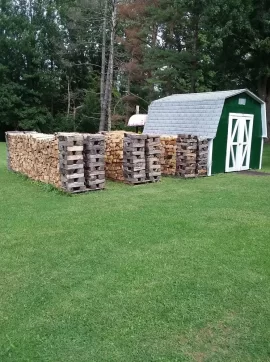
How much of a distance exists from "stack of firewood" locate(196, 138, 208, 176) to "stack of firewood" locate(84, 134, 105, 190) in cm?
348

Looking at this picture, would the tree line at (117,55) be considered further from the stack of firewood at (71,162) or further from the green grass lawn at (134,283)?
the green grass lawn at (134,283)

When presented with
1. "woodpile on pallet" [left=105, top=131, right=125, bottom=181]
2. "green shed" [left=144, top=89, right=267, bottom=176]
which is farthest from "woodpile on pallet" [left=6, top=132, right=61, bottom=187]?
"green shed" [left=144, top=89, right=267, bottom=176]

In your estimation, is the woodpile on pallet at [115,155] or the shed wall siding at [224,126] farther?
the shed wall siding at [224,126]

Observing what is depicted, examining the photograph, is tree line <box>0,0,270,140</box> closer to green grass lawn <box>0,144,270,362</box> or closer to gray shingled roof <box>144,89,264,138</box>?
gray shingled roof <box>144,89,264,138</box>

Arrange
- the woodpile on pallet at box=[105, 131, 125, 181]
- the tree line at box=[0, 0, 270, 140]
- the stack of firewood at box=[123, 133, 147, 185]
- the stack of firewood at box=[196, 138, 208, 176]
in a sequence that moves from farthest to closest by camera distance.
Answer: the tree line at box=[0, 0, 270, 140], the stack of firewood at box=[196, 138, 208, 176], the woodpile on pallet at box=[105, 131, 125, 181], the stack of firewood at box=[123, 133, 147, 185]

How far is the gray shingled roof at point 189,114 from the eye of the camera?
1138 centimetres

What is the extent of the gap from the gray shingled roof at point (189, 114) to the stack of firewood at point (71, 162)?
4.69 metres

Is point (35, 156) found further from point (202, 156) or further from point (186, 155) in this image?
point (202, 156)

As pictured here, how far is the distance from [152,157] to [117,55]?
12798 millimetres

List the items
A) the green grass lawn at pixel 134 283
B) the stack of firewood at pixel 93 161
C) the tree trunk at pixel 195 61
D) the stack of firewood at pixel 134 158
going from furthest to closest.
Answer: the tree trunk at pixel 195 61 < the stack of firewood at pixel 134 158 < the stack of firewood at pixel 93 161 < the green grass lawn at pixel 134 283

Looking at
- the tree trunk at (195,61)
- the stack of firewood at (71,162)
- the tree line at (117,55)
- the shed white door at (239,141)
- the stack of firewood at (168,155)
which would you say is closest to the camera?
the stack of firewood at (71,162)

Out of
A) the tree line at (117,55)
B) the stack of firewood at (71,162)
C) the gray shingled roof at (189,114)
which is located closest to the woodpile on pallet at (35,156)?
the stack of firewood at (71,162)

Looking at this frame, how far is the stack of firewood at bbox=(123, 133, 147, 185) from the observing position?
30.5ft

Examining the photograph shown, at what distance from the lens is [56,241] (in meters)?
4.96
